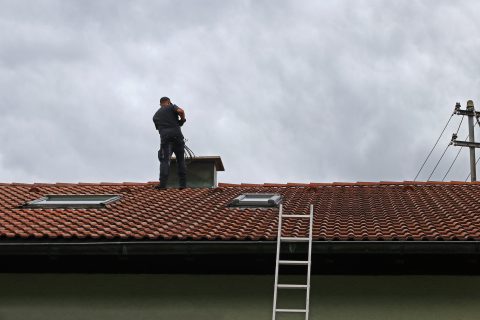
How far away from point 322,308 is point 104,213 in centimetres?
394

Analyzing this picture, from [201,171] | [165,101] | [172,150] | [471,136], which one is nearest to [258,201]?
[172,150]

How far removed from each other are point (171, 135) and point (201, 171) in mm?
1367

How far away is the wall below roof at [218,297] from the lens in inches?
323

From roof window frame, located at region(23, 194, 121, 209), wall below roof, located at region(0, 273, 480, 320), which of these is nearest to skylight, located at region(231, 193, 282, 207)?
roof window frame, located at region(23, 194, 121, 209)

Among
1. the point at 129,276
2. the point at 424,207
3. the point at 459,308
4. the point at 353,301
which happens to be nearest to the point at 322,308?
the point at 353,301

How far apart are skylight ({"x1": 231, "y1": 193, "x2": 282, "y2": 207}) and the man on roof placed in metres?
1.92

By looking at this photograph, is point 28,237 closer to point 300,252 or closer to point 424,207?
point 300,252

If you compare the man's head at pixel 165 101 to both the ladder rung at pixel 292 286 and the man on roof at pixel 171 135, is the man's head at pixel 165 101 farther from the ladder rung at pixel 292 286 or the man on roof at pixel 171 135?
the ladder rung at pixel 292 286

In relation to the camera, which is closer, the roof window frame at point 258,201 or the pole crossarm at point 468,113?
the roof window frame at point 258,201

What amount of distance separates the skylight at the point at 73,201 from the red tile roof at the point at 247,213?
230 millimetres

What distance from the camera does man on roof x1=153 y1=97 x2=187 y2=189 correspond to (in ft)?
45.7

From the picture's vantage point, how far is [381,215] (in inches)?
407

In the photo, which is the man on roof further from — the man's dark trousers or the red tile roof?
the red tile roof

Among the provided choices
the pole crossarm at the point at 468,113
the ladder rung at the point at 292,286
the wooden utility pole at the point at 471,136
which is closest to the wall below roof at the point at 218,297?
the ladder rung at the point at 292,286
